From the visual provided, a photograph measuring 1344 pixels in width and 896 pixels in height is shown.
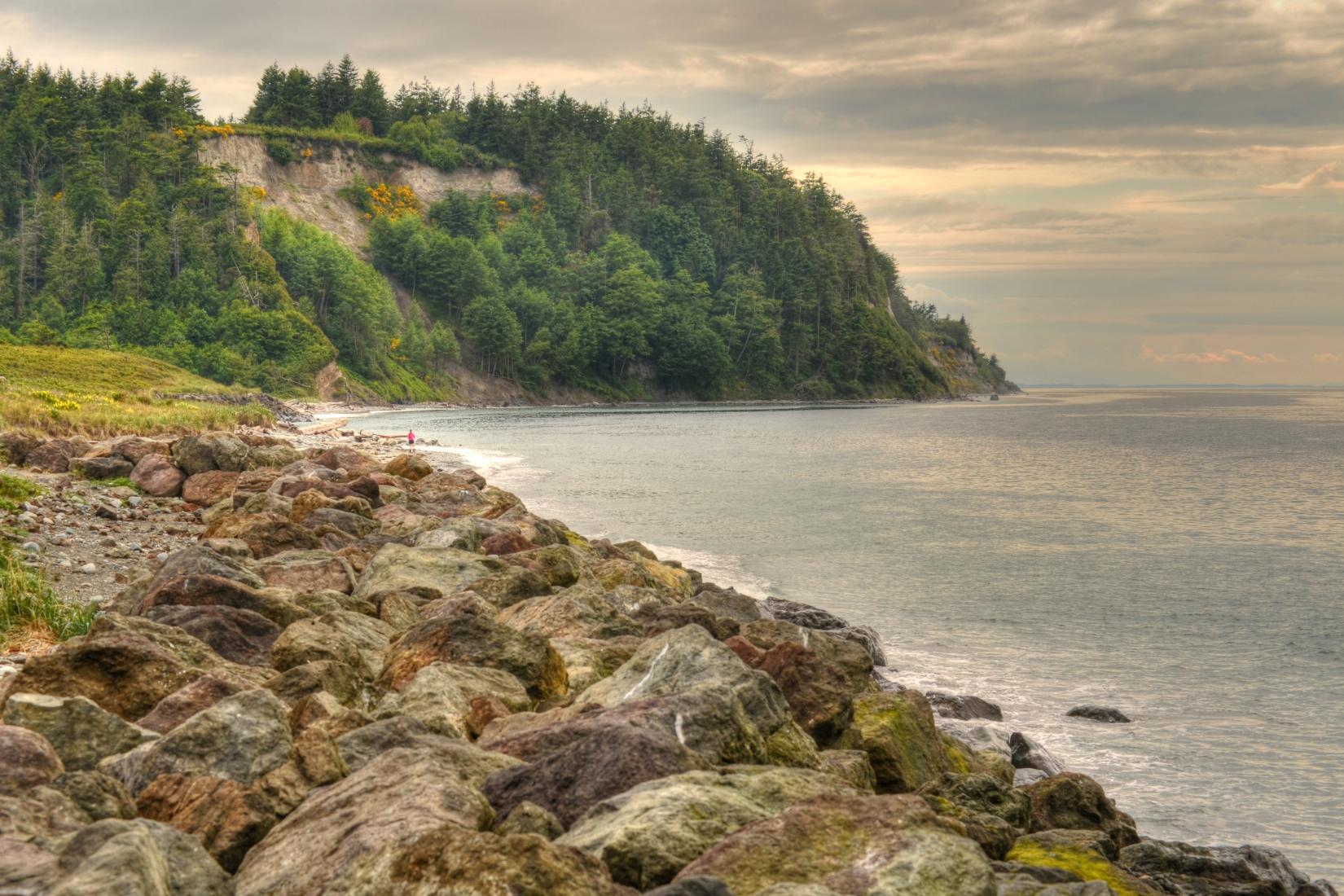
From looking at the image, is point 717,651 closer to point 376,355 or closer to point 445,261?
point 376,355

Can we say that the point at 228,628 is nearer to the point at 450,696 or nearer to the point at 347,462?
the point at 450,696

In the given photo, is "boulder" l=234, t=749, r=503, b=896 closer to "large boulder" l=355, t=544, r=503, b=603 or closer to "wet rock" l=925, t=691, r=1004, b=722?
Result: "large boulder" l=355, t=544, r=503, b=603

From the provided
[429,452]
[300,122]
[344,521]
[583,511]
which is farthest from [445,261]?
[344,521]

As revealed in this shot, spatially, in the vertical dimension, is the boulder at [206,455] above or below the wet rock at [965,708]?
above

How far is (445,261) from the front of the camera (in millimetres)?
166250

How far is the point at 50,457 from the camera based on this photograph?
2703 cm

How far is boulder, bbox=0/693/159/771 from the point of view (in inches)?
322

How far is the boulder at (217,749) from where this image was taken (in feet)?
25.5

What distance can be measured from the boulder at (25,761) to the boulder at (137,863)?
1287 mm

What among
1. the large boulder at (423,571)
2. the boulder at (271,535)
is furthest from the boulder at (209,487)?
the large boulder at (423,571)

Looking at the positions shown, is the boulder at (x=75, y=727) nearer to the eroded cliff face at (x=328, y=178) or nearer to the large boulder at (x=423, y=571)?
the large boulder at (x=423, y=571)

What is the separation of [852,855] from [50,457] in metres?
26.3

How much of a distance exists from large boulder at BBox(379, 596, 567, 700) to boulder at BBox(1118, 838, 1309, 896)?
5697mm

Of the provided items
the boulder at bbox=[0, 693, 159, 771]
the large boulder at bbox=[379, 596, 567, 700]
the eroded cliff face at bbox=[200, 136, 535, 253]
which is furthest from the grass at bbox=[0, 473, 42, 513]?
the eroded cliff face at bbox=[200, 136, 535, 253]
